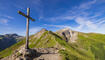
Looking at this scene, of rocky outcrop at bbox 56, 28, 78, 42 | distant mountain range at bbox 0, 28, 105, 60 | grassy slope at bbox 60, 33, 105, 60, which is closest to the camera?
grassy slope at bbox 60, 33, 105, 60

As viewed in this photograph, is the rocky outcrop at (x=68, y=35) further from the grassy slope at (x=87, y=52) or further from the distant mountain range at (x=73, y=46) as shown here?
the grassy slope at (x=87, y=52)

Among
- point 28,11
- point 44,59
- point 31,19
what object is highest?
point 28,11

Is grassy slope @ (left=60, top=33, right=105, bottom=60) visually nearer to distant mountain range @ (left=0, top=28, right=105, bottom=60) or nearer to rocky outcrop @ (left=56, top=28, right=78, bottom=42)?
distant mountain range @ (left=0, top=28, right=105, bottom=60)

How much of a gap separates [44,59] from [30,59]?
3.65m

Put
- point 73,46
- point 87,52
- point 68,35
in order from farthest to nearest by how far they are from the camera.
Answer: point 68,35 < point 73,46 < point 87,52

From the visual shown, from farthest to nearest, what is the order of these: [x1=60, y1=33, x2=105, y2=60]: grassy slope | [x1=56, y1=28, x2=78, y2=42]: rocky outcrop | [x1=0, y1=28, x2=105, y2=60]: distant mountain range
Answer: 1. [x1=56, y1=28, x2=78, y2=42]: rocky outcrop
2. [x1=0, y1=28, x2=105, y2=60]: distant mountain range
3. [x1=60, y1=33, x2=105, y2=60]: grassy slope

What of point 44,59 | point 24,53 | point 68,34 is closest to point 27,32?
point 24,53

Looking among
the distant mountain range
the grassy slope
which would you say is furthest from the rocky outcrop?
the grassy slope

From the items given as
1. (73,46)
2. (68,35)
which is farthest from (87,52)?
(68,35)

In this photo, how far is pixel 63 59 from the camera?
1795 centimetres

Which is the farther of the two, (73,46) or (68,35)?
(68,35)

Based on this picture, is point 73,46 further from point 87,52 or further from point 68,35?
point 68,35

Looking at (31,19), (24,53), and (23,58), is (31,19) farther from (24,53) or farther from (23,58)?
(23,58)

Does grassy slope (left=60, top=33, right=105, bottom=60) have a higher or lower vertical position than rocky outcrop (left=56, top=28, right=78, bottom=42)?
lower
